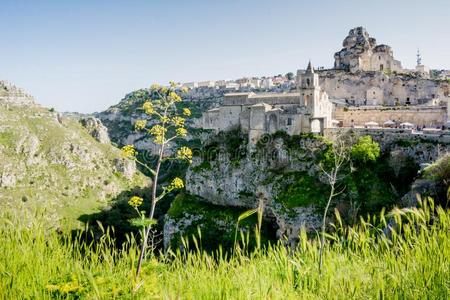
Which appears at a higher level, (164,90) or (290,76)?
(290,76)

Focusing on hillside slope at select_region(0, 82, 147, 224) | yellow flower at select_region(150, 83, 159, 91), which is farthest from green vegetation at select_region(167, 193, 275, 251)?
yellow flower at select_region(150, 83, 159, 91)

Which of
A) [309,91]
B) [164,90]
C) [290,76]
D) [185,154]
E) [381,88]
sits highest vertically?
[290,76]

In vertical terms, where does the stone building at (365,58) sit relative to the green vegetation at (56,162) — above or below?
above

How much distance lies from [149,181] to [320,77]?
71113 millimetres

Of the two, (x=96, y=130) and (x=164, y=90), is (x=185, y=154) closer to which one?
(x=164, y=90)

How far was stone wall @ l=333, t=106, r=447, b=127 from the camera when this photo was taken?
42344 millimetres

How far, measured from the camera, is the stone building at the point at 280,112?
140 ft

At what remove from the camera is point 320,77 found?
59656 millimetres

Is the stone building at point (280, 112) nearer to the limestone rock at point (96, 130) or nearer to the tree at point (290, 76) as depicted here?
the limestone rock at point (96, 130)

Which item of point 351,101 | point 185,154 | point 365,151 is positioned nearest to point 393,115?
point 365,151

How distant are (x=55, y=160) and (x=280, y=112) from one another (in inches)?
2778

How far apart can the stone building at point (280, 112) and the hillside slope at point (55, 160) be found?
3370cm

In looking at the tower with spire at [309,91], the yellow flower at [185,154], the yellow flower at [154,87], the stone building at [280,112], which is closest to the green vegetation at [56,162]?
the stone building at [280,112]

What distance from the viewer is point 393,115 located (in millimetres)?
45094
